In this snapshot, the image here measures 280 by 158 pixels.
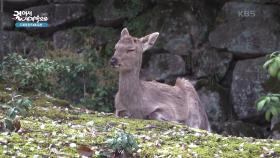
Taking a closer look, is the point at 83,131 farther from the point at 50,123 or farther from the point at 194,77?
the point at 194,77

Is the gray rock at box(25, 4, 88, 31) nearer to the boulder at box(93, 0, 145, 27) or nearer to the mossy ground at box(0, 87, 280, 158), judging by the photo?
the boulder at box(93, 0, 145, 27)

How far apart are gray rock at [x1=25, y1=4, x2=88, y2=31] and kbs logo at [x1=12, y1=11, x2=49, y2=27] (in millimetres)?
116

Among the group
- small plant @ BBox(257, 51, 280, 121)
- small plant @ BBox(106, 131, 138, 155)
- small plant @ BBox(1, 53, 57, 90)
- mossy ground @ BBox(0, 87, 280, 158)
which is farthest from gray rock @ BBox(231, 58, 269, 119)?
small plant @ BBox(106, 131, 138, 155)

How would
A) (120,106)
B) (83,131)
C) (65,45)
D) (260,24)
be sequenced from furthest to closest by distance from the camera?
(65,45) < (260,24) < (120,106) < (83,131)

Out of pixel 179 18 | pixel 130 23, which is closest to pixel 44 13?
pixel 130 23

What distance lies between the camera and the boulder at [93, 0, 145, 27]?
1288 cm

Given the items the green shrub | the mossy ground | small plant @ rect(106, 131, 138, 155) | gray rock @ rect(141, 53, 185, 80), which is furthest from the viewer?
gray rock @ rect(141, 53, 185, 80)

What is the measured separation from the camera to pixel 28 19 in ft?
44.6

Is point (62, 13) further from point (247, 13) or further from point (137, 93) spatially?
point (137, 93)

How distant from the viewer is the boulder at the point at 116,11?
12.9 meters

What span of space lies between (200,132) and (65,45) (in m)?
7.21

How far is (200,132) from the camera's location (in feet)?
19.9

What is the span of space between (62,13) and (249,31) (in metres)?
3.74

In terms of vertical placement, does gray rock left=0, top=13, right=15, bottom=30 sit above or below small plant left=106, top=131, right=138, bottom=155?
above
